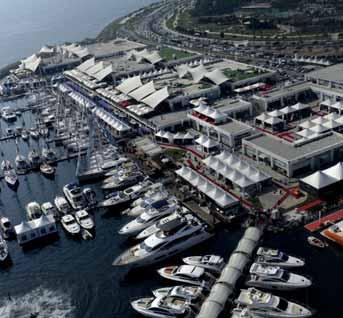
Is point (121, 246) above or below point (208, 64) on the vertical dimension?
below

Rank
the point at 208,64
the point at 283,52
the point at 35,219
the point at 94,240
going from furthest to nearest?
the point at 283,52 → the point at 208,64 → the point at 35,219 → the point at 94,240

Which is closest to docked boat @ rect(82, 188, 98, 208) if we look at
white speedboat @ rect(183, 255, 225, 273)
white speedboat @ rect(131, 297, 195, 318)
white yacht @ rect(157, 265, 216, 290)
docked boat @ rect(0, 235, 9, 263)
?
docked boat @ rect(0, 235, 9, 263)

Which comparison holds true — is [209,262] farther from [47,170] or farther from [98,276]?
[47,170]

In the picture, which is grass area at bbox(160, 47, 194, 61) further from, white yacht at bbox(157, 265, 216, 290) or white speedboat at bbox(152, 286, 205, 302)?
white speedboat at bbox(152, 286, 205, 302)

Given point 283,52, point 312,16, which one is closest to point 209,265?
point 283,52

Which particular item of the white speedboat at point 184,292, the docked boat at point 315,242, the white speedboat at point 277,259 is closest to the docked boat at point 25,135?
the white speedboat at point 184,292

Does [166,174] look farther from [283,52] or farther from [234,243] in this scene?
[283,52]
